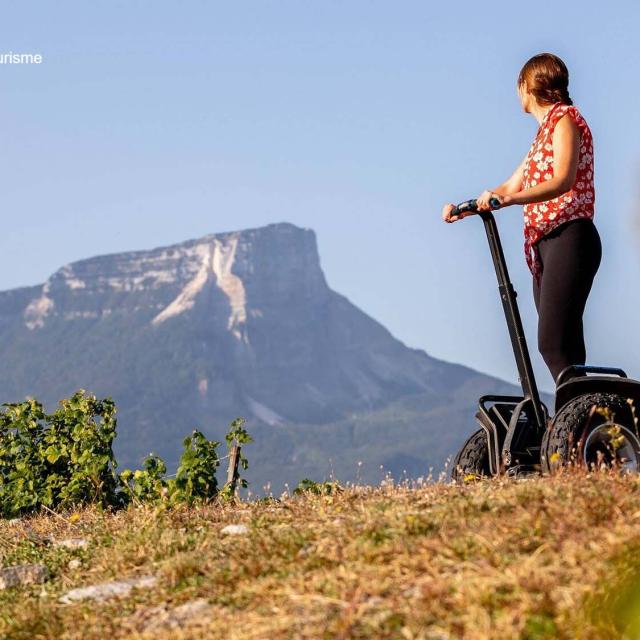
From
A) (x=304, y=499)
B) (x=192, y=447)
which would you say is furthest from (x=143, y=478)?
(x=304, y=499)

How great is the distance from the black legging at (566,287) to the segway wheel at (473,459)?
1040mm

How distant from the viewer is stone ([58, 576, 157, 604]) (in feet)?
19.1

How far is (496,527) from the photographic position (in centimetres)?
532

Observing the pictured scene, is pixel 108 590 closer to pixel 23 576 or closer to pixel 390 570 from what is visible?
pixel 23 576

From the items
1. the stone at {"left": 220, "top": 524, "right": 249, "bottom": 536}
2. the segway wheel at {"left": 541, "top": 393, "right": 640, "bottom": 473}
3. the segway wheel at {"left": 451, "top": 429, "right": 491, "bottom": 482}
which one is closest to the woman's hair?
the segway wheel at {"left": 541, "top": 393, "right": 640, "bottom": 473}

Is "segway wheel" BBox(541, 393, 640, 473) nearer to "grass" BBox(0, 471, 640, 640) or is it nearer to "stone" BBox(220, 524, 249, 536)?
"grass" BBox(0, 471, 640, 640)

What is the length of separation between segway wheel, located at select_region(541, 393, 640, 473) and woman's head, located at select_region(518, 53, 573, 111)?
1841mm

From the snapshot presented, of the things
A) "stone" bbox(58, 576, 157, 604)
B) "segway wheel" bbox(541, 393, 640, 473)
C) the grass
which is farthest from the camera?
"segway wheel" bbox(541, 393, 640, 473)

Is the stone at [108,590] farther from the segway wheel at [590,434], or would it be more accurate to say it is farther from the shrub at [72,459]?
the shrub at [72,459]

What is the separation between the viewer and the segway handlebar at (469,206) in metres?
7.21

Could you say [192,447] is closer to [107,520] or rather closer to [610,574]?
[107,520]

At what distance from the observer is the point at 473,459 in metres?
8.17

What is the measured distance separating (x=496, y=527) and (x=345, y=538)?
2.56 ft

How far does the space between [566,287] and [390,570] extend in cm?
274
